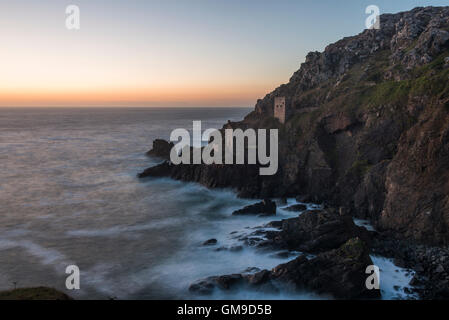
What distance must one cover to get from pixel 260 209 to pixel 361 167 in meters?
16.2

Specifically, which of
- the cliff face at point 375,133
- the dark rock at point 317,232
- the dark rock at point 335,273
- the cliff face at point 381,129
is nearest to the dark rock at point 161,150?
the cliff face at point 375,133

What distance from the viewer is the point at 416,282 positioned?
27969 millimetres

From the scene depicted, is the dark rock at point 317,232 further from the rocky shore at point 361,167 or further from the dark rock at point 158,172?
the dark rock at point 158,172

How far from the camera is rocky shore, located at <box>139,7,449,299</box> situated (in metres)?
29.1

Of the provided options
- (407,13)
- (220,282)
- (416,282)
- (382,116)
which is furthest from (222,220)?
(407,13)

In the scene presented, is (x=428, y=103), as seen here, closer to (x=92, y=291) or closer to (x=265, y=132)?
(x=265, y=132)

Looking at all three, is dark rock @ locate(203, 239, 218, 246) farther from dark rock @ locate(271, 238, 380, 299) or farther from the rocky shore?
dark rock @ locate(271, 238, 380, 299)

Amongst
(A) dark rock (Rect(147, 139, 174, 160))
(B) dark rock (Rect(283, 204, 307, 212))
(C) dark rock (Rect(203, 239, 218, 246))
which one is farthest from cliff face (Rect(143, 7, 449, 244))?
(A) dark rock (Rect(147, 139, 174, 160))

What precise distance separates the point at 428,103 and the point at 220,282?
36511 millimetres

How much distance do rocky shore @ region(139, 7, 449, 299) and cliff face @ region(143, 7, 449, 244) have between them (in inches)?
6.1

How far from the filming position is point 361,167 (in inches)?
1908

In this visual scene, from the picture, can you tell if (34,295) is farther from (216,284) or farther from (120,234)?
(120,234)

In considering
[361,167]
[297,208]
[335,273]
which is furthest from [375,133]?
[335,273]

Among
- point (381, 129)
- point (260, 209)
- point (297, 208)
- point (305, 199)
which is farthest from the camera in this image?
point (305, 199)
